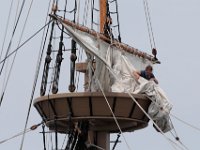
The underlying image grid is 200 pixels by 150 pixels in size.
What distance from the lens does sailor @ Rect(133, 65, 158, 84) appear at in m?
15.3

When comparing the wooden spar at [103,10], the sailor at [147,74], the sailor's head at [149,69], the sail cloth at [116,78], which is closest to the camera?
the sail cloth at [116,78]

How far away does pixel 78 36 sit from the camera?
15055mm

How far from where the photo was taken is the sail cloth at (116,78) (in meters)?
14.9

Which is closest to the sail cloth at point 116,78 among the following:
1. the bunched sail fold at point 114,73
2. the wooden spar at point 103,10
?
the bunched sail fold at point 114,73

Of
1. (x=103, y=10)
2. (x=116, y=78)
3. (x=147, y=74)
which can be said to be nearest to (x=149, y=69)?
(x=147, y=74)

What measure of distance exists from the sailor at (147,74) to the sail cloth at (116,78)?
0.10 m

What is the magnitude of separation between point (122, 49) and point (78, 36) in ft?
4.06

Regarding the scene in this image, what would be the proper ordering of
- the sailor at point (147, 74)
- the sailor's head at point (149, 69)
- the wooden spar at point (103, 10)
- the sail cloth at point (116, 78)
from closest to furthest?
the sail cloth at point (116, 78) < the sailor at point (147, 74) < the sailor's head at point (149, 69) < the wooden spar at point (103, 10)

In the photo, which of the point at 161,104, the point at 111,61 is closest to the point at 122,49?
the point at 111,61

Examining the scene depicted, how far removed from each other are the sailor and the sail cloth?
10cm

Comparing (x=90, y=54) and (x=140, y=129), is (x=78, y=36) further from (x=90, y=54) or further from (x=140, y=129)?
(x=140, y=129)

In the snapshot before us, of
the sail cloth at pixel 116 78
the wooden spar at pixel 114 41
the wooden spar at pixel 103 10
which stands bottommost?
the sail cloth at pixel 116 78

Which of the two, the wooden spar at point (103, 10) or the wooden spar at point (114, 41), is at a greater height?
the wooden spar at point (103, 10)

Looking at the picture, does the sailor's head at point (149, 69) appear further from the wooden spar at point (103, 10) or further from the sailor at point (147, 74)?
the wooden spar at point (103, 10)
